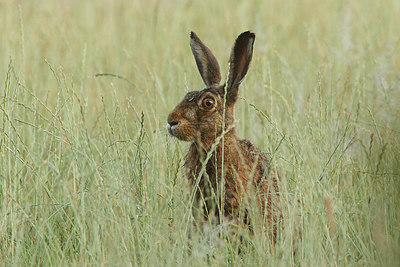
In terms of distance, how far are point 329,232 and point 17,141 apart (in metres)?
2.05

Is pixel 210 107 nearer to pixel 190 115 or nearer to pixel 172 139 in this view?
pixel 190 115

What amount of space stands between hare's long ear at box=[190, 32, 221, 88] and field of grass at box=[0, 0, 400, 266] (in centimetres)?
21

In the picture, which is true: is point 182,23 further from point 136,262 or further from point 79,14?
point 136,262

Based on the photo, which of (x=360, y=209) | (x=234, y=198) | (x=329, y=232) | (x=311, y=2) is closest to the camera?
(x=329, y=232)

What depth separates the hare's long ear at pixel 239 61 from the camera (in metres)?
4.07

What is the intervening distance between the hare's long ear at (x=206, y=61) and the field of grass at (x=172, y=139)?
21cm

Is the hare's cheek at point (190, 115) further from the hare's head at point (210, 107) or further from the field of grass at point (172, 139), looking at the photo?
the field of grass at point (172, 139)

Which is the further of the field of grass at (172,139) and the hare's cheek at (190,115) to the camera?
the hare's cheek at (190,115)

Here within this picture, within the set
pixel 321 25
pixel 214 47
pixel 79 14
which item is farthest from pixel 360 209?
pixel 79 14

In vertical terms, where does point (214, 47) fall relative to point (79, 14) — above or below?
below

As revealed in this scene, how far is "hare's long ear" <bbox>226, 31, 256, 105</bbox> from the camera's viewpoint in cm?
407

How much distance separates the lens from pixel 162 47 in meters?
7.18

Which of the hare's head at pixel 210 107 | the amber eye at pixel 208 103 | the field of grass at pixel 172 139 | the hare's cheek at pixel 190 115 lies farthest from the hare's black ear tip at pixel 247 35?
the hare's cheek at pixel 190 115

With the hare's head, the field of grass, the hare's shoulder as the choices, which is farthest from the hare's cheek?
the hare's shoulder
